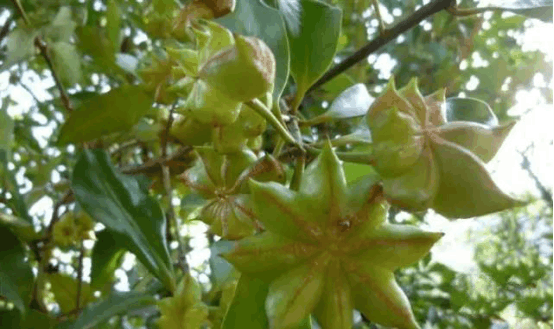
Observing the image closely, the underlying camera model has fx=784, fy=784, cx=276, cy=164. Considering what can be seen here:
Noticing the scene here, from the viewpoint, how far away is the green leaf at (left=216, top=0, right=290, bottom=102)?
0.99 metres

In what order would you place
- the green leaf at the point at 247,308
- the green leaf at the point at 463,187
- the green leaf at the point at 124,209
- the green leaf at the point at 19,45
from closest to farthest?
the green leaf at the point at 463,187, the green leaf at the point at 247,308, the green leaf at the point at 124,209, the green leaf at the point at 19,45

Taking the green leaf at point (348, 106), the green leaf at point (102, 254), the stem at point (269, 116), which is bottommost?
the green leaf at point (102, 254)

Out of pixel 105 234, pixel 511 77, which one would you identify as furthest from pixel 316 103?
pixel 511 77

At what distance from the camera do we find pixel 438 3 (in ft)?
3.48

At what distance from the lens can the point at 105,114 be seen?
142 cm

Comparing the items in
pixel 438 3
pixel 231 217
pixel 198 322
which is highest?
pixel 438 3

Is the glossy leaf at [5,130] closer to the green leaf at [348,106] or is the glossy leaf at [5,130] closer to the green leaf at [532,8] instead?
the green leaf at [348,106]

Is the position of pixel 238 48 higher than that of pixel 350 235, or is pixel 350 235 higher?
pixel 238 48

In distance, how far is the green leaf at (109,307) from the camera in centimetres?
118

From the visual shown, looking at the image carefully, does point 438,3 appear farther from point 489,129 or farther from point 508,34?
point 508,34

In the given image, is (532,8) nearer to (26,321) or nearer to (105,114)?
(105,114)

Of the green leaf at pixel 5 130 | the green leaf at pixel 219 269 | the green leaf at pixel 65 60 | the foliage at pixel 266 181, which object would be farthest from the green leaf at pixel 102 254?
the green leaf at pixel 65 60

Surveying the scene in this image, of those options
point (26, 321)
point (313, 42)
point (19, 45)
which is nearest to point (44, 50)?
point (19, 45)

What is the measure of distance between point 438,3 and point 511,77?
54.8 inches
